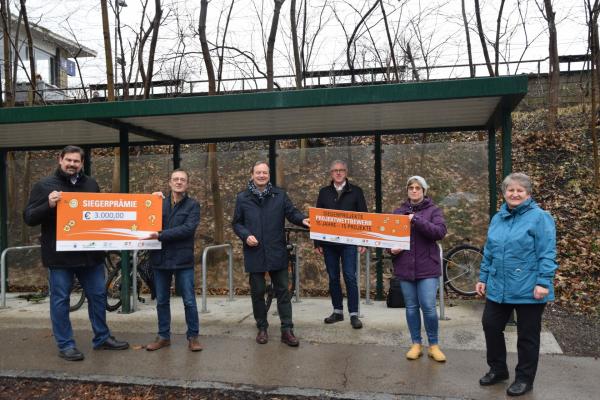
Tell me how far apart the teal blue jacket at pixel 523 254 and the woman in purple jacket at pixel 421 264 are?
624mm

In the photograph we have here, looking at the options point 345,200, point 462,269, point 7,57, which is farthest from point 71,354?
point 7,57

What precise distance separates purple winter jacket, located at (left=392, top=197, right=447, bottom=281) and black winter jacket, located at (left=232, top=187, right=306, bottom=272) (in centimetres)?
112

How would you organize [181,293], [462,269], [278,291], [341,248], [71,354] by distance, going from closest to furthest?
[71,354] < [181,293] < [278,291] < [341,248] < [462,269]

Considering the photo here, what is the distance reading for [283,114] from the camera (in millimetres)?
5484

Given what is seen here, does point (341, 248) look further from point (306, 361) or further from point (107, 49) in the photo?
point (107, 49)

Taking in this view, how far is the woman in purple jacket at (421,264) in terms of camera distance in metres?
4.05

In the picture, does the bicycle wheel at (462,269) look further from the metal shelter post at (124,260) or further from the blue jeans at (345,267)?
the metal shelter post at (124,260)

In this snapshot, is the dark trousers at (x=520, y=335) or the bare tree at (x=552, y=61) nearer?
the dark trousers at (x=520, y=335)

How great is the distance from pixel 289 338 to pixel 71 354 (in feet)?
6.41

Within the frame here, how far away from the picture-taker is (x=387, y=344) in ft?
15.1

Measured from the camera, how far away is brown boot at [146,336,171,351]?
4.46m

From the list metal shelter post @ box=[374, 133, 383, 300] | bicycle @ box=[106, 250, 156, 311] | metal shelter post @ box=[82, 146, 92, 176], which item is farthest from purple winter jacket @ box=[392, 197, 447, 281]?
metal shelter post @ box=[82, 146, 92, 176]

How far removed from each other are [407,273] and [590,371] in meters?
1.65

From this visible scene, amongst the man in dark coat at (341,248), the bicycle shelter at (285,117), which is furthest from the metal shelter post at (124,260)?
the man in dark coat at (341,248)
